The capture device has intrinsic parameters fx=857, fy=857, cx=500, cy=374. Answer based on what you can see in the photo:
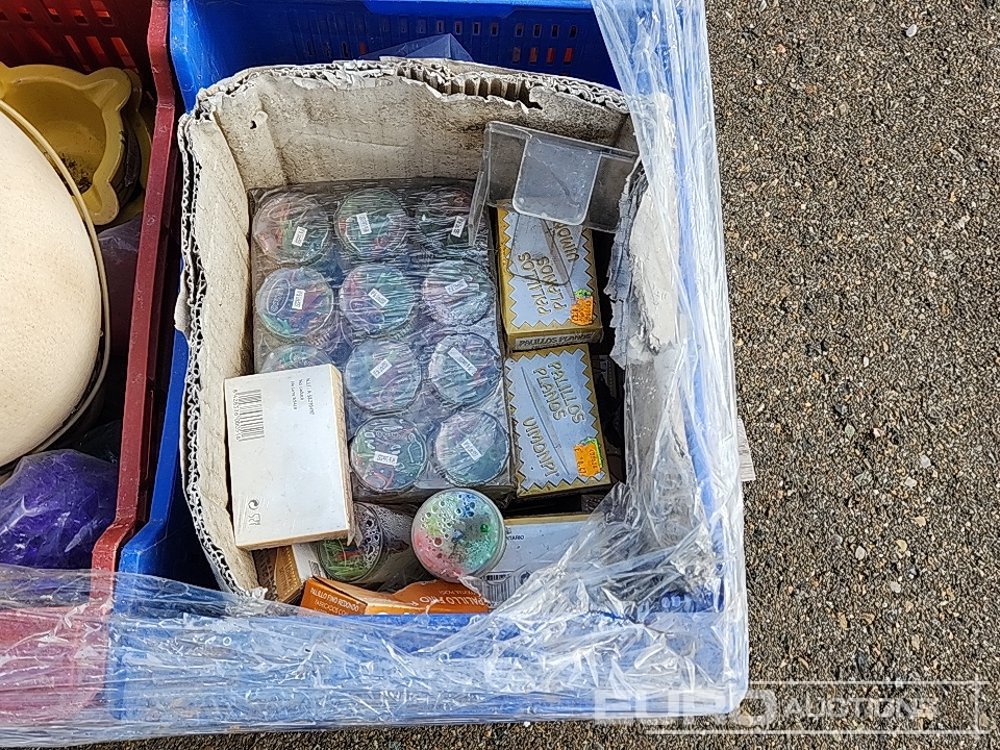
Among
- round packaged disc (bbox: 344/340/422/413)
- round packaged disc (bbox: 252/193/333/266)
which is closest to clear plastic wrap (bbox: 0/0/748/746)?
round packaged disc (bbox: 344/340/422/413)

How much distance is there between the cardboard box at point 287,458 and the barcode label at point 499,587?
194 millimetres

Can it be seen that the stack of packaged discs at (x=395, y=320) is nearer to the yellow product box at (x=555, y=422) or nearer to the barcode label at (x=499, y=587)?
the yellow product box at (x=555, y=422)

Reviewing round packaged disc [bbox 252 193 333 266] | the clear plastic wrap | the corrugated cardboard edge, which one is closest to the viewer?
the clear plastic wrap

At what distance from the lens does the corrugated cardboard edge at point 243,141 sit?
1053 mm

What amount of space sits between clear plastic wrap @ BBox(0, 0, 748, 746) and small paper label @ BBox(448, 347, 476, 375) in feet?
0.92

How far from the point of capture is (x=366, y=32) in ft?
4.06

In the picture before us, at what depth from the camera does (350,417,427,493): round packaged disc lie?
1.17m

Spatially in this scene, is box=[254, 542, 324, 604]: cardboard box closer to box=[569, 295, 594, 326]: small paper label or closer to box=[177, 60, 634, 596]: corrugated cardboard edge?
box=[177, 60, 634, 596]: corrugated cardboard edge

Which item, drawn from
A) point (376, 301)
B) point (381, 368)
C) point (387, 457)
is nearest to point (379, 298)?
point (376, 301)

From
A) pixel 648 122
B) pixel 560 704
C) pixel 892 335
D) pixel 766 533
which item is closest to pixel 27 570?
pixel 560 704

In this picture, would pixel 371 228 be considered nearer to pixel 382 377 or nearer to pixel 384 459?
pixel 382 377

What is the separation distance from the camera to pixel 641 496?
1069 millimetres

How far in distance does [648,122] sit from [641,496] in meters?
0.47

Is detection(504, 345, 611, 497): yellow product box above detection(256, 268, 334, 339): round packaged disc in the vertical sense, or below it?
below
